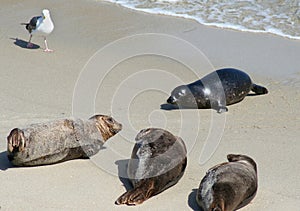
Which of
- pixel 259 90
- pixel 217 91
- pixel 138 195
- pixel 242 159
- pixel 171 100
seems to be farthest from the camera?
pixel 259 90

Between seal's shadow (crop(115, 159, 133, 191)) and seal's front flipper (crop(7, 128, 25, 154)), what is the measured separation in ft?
2.34

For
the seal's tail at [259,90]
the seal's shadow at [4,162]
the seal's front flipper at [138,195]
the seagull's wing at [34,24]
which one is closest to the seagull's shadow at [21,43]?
the seagull's wing at [34,24]

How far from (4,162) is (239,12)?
615 centimetres

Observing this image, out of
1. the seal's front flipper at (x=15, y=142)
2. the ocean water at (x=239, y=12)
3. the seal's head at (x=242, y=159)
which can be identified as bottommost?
the ocean water at (x=239, y=12)

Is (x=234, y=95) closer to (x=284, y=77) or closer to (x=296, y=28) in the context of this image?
(x=284, y=77)

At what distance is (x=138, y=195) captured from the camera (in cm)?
396

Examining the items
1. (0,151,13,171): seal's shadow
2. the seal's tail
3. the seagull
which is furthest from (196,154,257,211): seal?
the seagull

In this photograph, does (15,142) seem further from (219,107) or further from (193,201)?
(219,107)

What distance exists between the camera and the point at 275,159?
4777 millimetres

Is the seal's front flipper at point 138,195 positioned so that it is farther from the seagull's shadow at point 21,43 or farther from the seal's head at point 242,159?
the seagull's shadow at point 21,43

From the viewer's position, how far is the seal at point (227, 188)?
3768mm

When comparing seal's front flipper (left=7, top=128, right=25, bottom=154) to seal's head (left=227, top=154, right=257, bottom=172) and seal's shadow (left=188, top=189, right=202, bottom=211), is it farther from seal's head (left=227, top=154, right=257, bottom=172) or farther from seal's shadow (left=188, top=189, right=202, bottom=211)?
seal's head (left=227, top=154, right=257, bottom=172)

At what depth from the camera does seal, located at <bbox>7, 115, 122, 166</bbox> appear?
14.1 ft

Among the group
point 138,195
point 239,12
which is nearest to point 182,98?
point 138,195
